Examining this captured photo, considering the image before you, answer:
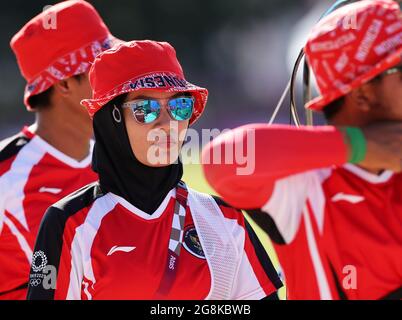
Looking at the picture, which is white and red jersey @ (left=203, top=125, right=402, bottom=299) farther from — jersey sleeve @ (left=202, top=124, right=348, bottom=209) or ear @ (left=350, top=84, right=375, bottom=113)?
ear @ (left=350, top=84, right=375, bottom=113)

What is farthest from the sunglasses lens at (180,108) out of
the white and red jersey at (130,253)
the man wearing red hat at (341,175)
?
the man wearing red hat at (341,175)

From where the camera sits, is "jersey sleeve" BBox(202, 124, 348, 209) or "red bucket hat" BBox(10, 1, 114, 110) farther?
"red bucket hat" BBox(10, 1, 114, 110)

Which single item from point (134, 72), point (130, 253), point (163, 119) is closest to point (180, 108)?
point (163, 119)

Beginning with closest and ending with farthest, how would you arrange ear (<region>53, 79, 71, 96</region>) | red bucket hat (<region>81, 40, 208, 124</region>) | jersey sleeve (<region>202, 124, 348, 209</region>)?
jersey sleeve (<region>202, 124, 348, 209</region>) → red bucket hat (<region>81, 40, 208, 124</region>) → ear (<region>53, 79, 71, 96</region>)

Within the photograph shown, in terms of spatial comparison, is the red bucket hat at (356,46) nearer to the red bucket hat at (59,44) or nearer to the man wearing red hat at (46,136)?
the man wearing red hat at (46,136)

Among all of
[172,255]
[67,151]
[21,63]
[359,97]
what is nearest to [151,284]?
[172,255]

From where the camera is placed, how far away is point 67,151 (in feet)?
14.9

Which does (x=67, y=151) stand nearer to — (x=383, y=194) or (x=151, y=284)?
(x=151, y=284)

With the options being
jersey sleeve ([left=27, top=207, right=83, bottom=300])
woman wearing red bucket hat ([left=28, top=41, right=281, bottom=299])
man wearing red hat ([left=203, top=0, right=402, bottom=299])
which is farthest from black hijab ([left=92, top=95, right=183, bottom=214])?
man wearing red hat ([left=203, top=0, right=402, bottom=299])

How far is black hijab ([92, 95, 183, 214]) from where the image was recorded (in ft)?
11.0

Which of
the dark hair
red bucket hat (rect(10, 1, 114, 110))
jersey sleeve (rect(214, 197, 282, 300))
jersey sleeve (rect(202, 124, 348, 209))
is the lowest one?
jersey sleeve (rect(214, 197, 282, 300))

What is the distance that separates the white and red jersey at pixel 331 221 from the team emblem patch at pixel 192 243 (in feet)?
2.58

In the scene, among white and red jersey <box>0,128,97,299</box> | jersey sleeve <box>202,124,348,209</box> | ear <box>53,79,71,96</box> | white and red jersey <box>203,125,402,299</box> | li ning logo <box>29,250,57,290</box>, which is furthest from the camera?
ear <box>53,79,71,96</box>

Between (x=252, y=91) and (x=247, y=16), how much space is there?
1.98 m
